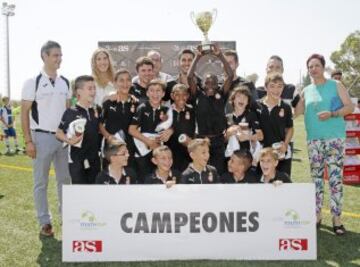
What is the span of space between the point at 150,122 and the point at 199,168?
917mm

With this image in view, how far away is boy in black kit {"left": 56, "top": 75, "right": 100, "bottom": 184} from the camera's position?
553 cm

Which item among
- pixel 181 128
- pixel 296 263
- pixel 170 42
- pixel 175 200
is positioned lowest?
pixel 296 263

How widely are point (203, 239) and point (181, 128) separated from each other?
153cm

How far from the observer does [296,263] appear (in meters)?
4.82

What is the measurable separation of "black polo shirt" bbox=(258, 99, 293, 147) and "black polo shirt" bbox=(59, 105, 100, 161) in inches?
86.0

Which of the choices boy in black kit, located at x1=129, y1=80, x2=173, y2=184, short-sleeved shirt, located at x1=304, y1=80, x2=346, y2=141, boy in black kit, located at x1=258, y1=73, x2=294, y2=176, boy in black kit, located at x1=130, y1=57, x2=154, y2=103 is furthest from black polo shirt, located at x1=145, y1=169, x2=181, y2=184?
short-sleeved shirt, located at x1=304, y1=80, x2=346, y2=141

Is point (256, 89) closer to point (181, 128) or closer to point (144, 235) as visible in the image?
point (181, 128)

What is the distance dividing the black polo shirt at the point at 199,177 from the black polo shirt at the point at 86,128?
4.24 ft

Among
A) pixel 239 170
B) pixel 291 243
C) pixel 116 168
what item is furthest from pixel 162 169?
pixel 291 243

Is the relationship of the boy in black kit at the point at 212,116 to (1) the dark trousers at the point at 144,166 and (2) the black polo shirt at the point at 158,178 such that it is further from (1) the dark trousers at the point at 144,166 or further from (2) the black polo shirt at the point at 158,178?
(1) the dark trousers at the point at 144,166

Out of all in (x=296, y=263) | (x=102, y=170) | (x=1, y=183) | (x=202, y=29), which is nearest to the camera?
(x=296, y=263)

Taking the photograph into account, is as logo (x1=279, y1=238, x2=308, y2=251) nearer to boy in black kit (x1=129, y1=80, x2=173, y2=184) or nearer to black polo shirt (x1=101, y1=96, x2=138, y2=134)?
boy in black kit (x1=129, y1=80, x2=173, y2=184)

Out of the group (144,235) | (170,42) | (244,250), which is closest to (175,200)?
(144,235)

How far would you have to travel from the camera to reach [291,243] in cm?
489
